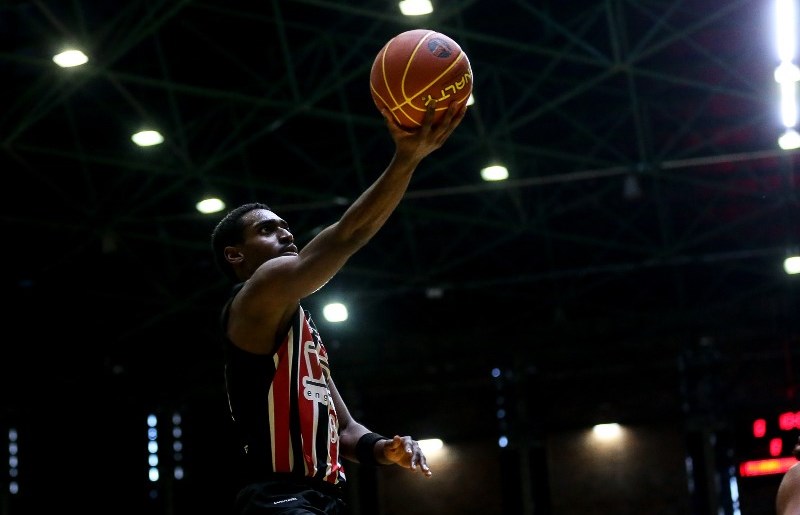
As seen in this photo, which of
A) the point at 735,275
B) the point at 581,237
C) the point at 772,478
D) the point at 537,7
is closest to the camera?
the point at 537,7

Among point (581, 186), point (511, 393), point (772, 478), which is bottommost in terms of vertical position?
point (772, 478)

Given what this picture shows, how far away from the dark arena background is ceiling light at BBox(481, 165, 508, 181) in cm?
19

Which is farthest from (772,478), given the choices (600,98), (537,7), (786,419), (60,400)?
(60,400)

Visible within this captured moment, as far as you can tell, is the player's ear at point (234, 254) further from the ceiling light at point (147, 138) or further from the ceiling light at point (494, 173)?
the ceiling light at point (494, 173)

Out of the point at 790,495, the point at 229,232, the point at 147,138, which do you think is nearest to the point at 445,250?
the point at 147,138

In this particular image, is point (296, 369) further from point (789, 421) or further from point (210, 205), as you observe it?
point (789, 421)

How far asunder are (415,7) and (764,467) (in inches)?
332

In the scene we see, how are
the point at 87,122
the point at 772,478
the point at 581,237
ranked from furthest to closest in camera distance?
the point at 581,237, the point at 772,478, the point at 87,122

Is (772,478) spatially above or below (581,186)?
below

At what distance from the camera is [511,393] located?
24.0 metres

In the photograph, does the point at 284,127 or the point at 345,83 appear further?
the point at 284,127

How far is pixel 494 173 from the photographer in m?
18.0

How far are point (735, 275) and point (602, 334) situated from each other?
233cm

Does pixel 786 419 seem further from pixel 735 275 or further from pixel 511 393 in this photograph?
pixel 511 393
